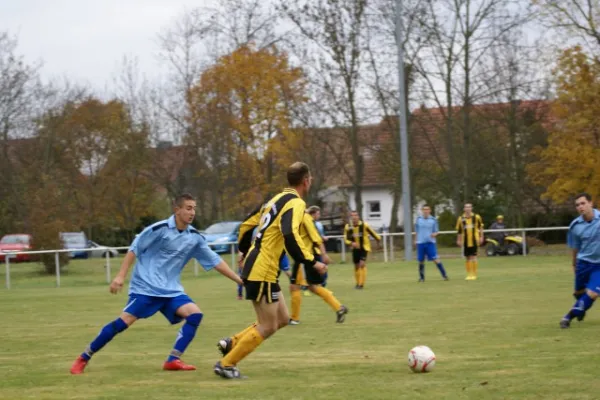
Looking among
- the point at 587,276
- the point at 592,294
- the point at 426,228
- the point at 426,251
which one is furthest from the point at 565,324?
the point at 426,228

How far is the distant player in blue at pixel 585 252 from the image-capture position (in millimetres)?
12594

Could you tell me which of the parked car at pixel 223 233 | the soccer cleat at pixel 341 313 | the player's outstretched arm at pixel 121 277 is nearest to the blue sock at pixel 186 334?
the player's outstretched arm at pixel 121 277

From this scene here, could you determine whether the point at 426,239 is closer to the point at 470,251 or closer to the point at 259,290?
the point at 470,251

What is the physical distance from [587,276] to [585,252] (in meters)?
0.33

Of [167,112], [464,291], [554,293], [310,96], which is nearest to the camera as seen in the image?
[554,293]

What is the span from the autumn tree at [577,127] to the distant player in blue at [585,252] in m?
22.8

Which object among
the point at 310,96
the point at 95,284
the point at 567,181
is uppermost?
the point at 310,96

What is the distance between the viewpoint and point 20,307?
67.0ft

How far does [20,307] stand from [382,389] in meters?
13.8

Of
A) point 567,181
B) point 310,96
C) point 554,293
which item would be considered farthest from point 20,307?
point 310,96

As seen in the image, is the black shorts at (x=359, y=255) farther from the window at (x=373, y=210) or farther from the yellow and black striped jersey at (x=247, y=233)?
the window at (x=373, y=210)

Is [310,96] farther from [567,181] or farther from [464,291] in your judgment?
[464,291]

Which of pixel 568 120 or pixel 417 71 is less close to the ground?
pixel 417 71

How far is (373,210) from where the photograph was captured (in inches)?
2822
